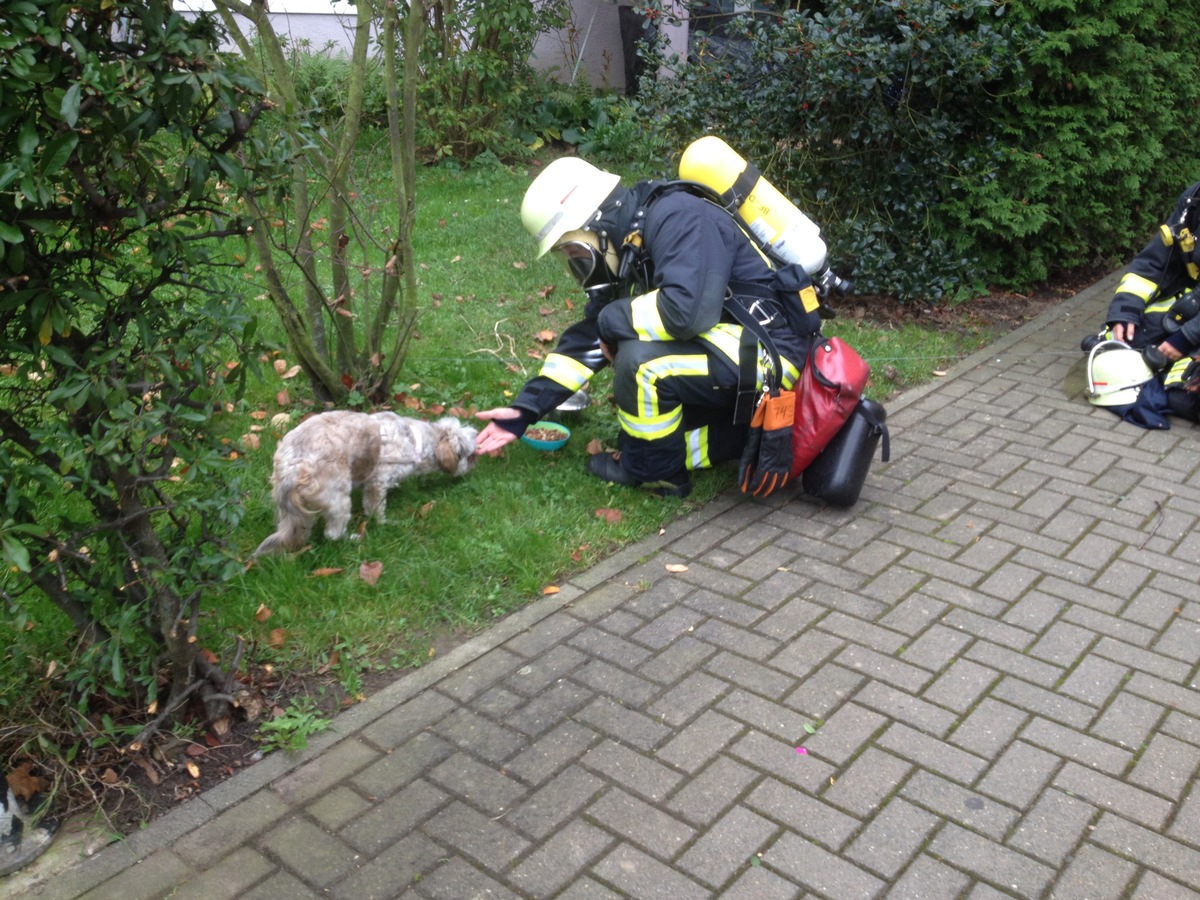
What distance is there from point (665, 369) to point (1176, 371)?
3.29 meters

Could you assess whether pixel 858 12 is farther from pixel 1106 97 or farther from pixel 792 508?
pixel 792 508

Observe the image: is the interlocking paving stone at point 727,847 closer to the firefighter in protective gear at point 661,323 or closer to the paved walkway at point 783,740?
the paved walkway at point 783,740

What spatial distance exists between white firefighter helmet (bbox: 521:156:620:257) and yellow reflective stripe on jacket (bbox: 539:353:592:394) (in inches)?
21.6

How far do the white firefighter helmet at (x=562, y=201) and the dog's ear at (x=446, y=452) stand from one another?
1.01 metres

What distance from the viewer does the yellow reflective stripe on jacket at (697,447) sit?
16.9 feet

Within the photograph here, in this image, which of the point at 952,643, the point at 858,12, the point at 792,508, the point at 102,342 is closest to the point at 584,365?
the point at 792,508

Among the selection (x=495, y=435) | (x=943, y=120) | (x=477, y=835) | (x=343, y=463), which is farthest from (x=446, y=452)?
(x=943, y=120)

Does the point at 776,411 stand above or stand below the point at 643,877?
above

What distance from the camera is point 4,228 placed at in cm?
243

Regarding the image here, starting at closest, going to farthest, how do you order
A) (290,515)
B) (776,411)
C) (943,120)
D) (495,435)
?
(290,515), (776,411), (495,435), (943,120)

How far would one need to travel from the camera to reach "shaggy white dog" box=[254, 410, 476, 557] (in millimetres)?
4258

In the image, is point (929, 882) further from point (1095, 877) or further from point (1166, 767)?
point (1166, 767)

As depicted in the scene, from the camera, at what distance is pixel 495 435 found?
16.6 ft

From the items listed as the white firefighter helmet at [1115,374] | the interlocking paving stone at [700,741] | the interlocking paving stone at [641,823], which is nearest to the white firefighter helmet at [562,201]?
the interlocking paving stone at [700,741]
